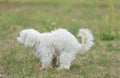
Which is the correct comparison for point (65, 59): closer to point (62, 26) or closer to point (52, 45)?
point (52, 45)

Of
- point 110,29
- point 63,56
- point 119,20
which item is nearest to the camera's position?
point 63,56

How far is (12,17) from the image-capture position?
17.9m

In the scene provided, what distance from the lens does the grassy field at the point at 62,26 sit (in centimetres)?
1010

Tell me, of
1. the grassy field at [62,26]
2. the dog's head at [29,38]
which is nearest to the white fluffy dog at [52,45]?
the dog's head at [29,38]

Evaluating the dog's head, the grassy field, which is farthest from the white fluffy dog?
the grassy field

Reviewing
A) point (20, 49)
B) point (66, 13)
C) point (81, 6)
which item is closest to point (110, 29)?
point (20, 49)

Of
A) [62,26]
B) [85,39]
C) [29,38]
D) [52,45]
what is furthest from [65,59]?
[62,26]

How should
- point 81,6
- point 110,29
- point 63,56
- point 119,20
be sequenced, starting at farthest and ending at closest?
point 81,6
point 119,20
point 110,29
point 63,56

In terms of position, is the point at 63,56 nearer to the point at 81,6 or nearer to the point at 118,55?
the point at 118,55

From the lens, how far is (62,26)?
15438 mm

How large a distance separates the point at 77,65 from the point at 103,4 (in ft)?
39.2

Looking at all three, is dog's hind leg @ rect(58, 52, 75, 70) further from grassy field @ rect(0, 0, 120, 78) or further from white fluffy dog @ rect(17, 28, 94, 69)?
grassy field @ rect(0, 0, 120, 78)

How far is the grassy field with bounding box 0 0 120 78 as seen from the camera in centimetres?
1010

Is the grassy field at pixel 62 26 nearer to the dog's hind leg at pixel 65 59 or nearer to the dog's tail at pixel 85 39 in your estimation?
the dog's hind leg at pixel 65 59
